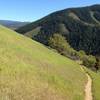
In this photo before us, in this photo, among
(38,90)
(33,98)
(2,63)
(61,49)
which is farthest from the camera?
(61,49)

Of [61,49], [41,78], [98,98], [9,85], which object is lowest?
[61,49]

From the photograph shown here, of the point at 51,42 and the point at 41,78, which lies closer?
the point at 41,78

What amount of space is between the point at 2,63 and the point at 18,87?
6.29 meters

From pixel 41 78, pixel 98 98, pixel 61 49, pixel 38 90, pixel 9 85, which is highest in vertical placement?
pixel 9 85

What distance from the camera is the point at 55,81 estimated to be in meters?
34.1

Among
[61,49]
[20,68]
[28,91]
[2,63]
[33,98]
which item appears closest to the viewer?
[33,98]

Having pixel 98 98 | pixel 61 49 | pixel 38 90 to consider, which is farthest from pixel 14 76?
pixel 61 49

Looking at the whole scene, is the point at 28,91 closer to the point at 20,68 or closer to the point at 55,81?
the point at 20,68

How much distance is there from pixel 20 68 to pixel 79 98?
6.38 metres

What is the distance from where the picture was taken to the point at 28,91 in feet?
78.5

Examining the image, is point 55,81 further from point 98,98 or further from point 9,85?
point 9,85

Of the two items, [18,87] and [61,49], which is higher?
[18,87]

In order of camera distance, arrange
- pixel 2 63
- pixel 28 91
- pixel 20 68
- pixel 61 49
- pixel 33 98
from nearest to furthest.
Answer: pixel 33 98 → pixel 28 91 → pixel 2 63 → pixel 20 68 → pixel 61 49

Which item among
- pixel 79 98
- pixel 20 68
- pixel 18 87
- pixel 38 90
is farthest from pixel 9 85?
pixel 79 98
